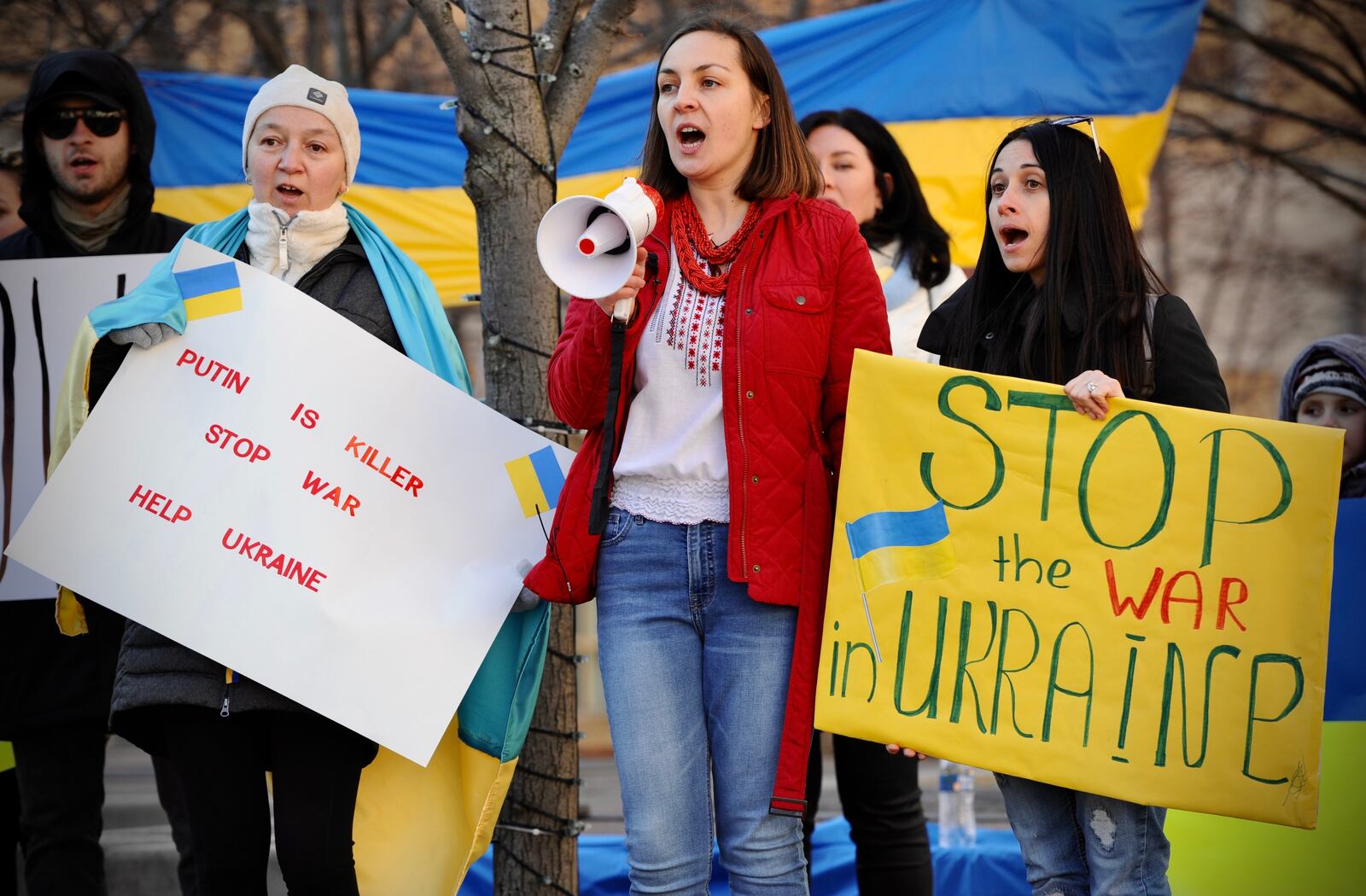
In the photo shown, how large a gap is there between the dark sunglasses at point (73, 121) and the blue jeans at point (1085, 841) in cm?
288

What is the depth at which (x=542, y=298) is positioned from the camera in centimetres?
372

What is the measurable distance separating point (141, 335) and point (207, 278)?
0.61 ft

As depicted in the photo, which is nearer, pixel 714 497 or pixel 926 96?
pixel 714 497

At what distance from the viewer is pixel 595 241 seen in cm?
257

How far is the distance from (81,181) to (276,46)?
755cm

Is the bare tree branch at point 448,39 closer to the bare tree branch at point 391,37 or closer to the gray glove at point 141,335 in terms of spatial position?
the gray glove at point 141,335

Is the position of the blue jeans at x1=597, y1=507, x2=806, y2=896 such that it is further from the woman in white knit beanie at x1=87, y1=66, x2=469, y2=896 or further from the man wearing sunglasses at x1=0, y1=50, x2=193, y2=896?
the man wearing sunglasses at x1=0, y1=50, x2=193, y2=896

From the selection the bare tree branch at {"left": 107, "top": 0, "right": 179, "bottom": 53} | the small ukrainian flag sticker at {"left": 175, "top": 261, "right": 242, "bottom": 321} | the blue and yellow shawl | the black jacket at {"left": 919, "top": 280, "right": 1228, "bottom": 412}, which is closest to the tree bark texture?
the blue and yellow shawl

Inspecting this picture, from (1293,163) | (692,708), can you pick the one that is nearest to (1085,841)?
(692,708)

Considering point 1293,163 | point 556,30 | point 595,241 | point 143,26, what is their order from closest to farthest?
point 595,241
point 556,30
point 143,26
point 1293,163

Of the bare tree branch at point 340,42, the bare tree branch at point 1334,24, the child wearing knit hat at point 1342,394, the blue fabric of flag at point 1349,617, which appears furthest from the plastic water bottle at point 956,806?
the bare tree branch at point 340,42

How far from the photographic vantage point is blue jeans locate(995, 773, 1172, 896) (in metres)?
2.65

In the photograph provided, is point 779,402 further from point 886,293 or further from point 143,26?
point 143,26

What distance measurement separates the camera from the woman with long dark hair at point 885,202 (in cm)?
414
